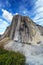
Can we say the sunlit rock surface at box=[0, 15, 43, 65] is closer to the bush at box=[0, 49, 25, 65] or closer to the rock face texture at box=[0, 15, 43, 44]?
the rock face texture at box=[0, 15, 43, 44]

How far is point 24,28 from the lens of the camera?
10445 millimetres

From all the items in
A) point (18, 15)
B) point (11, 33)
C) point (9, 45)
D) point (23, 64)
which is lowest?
point (23, 64)

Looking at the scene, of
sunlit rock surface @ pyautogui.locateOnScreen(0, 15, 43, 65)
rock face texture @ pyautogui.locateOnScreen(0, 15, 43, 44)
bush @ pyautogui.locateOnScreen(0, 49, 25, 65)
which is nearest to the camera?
bush @ pyautogui.locateOnScreen(0, 49, 25, 65)

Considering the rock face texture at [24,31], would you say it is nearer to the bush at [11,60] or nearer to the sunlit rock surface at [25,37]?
the sunlit rock surface at [25,37]

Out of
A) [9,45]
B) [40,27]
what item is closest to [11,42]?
[9,45]

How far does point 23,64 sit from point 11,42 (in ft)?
7.84

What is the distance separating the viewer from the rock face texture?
1022 cm

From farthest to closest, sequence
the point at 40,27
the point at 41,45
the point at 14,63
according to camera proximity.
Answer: the point at 40,27, the point at 41,45, the point at 14,63

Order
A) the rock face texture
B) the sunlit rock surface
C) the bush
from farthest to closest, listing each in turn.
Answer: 1. the rock face texture
2. the sunlit rock surface
3. the bush

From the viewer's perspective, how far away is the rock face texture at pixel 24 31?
1022 cm

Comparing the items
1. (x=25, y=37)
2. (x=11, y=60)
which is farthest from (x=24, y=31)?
(x=11, y=60)

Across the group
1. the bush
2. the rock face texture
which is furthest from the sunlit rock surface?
the bush

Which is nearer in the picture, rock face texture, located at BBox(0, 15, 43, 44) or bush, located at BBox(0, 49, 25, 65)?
bush, located at BBox(0, 49, 25, 65)

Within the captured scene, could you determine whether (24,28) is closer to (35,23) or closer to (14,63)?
(35,23)
